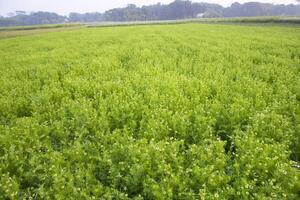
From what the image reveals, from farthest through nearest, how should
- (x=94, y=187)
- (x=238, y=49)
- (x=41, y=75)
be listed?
(x=238, y=49)
(x=41, y=75)
(x=94, y=187)

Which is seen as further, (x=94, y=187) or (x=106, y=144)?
(x=106, y=144)

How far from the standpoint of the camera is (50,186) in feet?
18.6

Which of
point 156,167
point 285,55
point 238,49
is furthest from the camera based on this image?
point 238,49

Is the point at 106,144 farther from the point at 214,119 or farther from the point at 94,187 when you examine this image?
the point at 214,119

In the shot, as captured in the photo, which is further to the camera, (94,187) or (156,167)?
(156,167)

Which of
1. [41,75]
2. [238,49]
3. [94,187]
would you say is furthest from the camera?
[238,49]

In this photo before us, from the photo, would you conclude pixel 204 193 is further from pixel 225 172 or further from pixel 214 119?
pixel 214 119

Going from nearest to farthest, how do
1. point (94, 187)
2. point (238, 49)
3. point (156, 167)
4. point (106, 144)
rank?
point (94, 187), point (156, 167), point (106, 144), point (238, 49)

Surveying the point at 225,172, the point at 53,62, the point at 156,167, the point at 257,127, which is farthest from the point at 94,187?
the point at 53,62

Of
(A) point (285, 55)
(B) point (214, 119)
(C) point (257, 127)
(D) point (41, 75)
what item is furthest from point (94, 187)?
(A) point (285, 55)

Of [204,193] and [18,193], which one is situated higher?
[204,193]

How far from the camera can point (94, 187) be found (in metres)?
5.48

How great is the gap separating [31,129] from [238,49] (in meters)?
16.6

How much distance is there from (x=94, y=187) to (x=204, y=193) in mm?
2019
